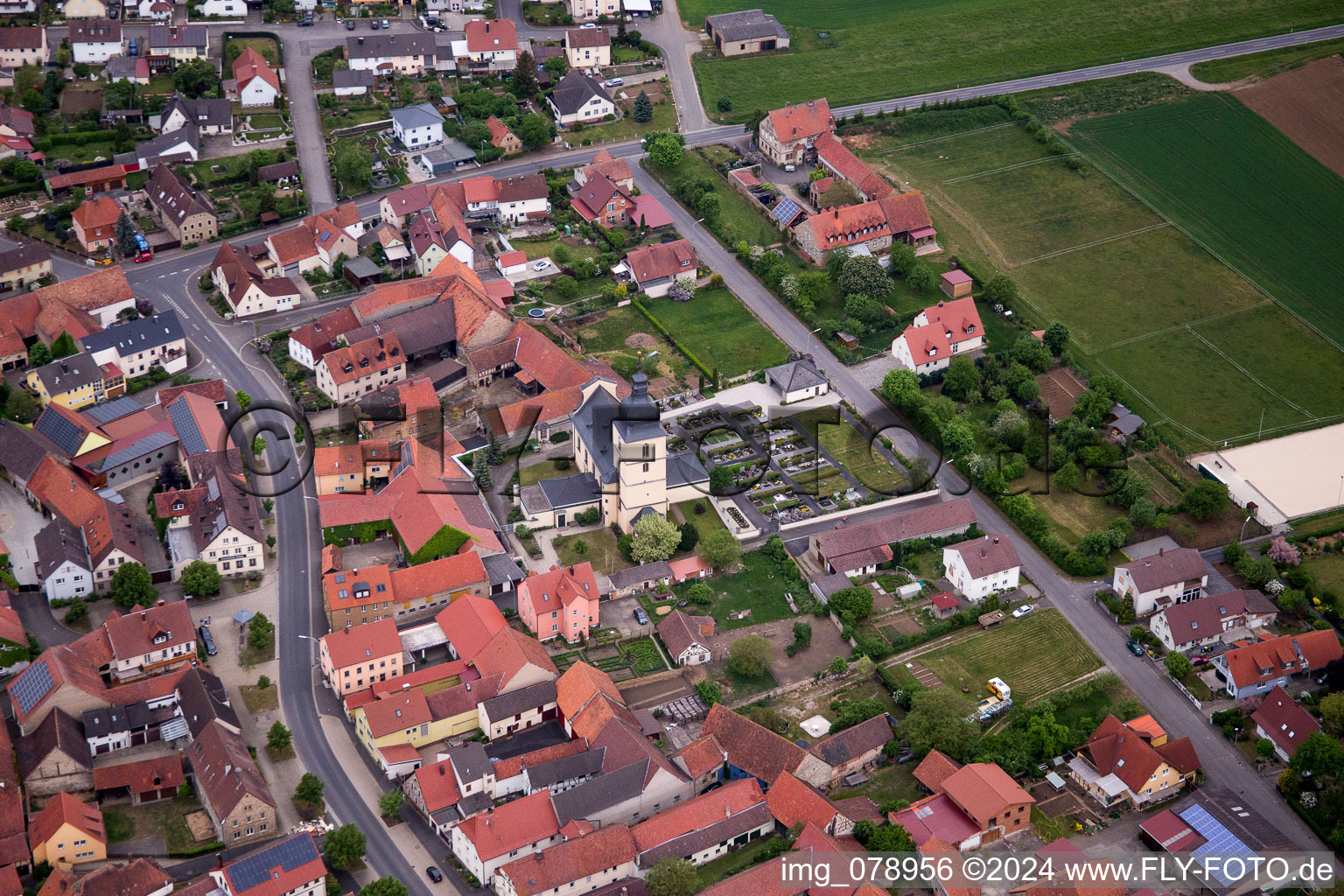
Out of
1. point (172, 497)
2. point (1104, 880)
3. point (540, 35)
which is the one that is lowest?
point (1104, 880)

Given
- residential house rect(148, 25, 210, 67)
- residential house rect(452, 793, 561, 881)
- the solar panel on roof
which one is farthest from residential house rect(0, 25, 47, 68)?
residential house rect(452, 793, 561, 881)

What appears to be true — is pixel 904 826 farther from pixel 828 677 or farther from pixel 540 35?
pixel 540 35

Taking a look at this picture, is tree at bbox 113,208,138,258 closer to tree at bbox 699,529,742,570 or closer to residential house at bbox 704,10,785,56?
tree at bbox 699,529,742,570

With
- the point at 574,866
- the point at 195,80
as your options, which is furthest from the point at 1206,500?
the point at 195,80

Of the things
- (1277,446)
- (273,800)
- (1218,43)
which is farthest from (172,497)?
(1218,43)

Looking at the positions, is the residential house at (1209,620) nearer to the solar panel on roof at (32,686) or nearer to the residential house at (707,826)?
the residential house at (707,826)

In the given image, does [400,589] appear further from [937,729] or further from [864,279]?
[864,279]

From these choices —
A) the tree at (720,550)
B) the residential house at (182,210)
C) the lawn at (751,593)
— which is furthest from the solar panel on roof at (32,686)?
the residential house at (182,210)
